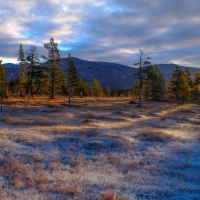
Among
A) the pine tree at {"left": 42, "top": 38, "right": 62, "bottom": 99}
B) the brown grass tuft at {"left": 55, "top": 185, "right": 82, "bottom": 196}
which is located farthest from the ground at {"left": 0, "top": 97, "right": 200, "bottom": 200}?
the pine tree at {"left": 42, "top": 38, "right": 62, "bottom": 99}

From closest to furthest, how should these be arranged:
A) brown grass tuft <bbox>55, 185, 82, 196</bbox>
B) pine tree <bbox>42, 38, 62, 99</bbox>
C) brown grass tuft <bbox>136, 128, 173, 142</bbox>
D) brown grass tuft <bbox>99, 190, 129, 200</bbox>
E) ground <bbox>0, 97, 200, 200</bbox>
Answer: brown grass tuft <bbox>99, 190, 129, 200</bbox> < brown grass tuft <bbox>55, 185, 82, 196</bbox> < ground <bbox>0, 97, 200, 200</bbox> < brown grass tuft <bbox>136, 128, 173, 142</bbox> < pine tree <bbox>42, 38, 62, 99</bbox>

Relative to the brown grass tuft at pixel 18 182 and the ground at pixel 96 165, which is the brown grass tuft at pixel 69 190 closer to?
the ground at pixel 96 165

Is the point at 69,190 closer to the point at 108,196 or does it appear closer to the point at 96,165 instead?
the point at 108,196

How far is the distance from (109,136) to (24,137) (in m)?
6.84

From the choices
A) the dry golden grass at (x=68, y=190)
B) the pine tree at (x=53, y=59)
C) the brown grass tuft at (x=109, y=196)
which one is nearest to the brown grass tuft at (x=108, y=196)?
the brown grass tuft at (x=109, y=196)

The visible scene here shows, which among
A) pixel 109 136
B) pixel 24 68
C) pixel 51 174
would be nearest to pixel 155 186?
pixel 51 174

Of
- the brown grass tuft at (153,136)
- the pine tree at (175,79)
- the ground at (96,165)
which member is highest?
the pine tree at (175,79)

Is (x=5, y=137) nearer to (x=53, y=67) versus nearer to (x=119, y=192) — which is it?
(x=119, y=192)

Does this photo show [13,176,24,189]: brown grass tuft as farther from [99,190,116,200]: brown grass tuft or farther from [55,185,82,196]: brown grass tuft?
[99,190,116,200]: brown grass tuft

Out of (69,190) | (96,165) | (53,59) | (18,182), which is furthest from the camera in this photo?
(53,59)

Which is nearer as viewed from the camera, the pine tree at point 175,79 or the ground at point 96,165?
the ground at point 96,165

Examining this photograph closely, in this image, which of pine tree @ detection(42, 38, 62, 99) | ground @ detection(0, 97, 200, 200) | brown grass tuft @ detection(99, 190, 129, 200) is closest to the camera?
brown grass tuft @ detection(99, 190, 129, 200)

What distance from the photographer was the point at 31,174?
1120cm

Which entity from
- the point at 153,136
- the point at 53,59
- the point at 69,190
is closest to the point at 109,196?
the point at 69,190
